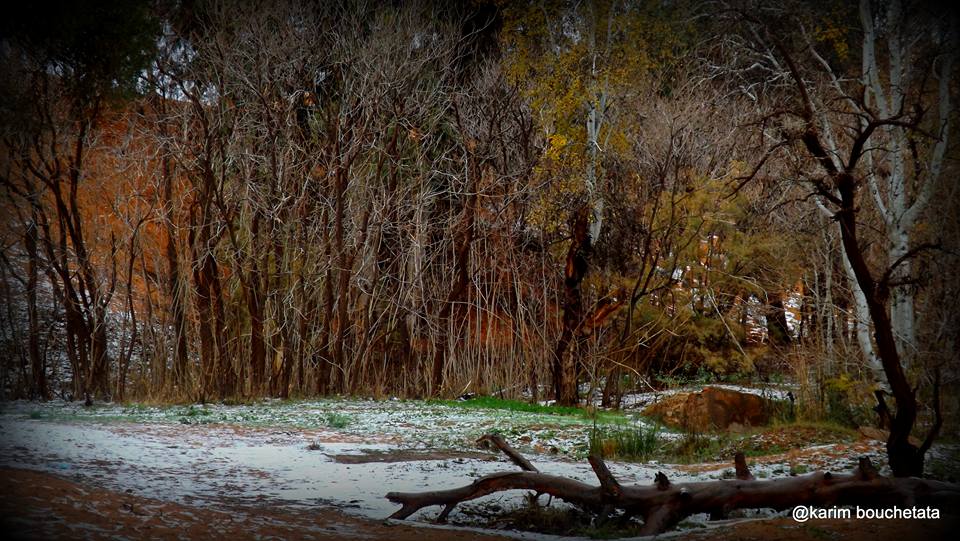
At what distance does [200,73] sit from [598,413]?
22.5ft

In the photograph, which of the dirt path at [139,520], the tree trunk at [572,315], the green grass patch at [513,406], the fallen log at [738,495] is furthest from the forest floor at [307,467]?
the tree trunk at [572,315]

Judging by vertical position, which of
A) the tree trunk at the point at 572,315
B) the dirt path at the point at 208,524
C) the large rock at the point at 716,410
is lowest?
the dirt path at the point at 208,524

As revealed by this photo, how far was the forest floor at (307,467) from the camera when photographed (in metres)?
4.32

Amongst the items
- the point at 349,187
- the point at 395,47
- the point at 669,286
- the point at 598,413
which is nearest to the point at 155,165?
the point at 349,187

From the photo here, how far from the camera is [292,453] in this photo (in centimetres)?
673

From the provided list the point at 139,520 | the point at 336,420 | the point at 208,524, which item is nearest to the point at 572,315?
the point at 336,420

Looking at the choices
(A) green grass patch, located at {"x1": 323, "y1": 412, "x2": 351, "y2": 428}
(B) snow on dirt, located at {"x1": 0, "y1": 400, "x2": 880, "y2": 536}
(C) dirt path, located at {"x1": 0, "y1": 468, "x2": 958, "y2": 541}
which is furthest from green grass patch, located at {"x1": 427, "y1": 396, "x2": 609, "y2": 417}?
(C) dirt path, located at {"x1": 0, "y1": 468, "x2": 958, "y2": 541}

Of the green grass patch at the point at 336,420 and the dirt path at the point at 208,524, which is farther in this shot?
the green grass patch at the point at 336,420

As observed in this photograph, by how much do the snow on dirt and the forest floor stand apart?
0.02 metres

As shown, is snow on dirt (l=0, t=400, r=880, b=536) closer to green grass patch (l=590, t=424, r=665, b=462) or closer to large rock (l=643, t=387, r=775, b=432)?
green grass patch (l=590, t=424, r=665, b=462)

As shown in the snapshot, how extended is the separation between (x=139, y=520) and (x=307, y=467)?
2.10m

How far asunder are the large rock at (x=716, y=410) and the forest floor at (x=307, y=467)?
2.46 feet

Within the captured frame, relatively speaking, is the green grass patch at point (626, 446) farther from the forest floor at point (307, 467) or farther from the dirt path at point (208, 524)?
the dirt path at point (208, 524)

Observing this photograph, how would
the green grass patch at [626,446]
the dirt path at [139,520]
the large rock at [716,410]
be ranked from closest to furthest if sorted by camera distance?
the dirt path at [139,520] < the green grass patch at [626,446] < the large rock at [716,410]
